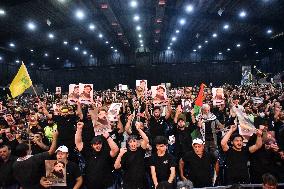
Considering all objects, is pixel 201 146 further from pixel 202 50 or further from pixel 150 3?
pixel 202 50

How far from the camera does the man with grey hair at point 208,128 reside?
28.5 feet

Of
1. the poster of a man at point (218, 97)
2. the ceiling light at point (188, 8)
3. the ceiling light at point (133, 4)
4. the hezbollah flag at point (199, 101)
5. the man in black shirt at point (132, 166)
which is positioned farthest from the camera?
the ceiling light at point (188, 8)

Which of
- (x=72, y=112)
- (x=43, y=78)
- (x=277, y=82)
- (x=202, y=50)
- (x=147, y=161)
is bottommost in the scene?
(x=147, y=161)

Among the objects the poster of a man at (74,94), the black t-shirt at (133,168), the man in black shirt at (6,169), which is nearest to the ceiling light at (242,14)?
the poster of a man at (74,94)

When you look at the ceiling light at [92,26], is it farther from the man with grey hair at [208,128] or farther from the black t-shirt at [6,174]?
the black t-shirt at [6,174]

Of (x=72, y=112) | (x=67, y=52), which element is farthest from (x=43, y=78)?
(x=72, y=112)

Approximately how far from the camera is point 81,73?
46500 millimetres

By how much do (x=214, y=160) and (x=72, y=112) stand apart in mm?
4409

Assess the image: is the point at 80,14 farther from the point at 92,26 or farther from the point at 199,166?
the point at 199,166

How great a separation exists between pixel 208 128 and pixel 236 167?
Result: 9.03ft

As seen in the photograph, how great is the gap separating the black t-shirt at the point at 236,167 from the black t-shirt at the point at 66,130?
4.18 m

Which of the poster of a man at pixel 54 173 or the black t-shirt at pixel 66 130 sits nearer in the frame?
the poster of a man at pixel 54 173

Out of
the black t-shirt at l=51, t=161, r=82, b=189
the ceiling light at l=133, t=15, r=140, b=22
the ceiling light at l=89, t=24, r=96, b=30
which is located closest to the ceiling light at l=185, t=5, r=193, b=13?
the ceiling light at l=133, t=15, r=140, b=22

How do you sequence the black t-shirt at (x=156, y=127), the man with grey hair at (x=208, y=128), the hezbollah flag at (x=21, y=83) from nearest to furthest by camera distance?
the black t-shirt at (x=156, y=127)
the man with grey hair at (x=208, y=128)
the hezbollah flag at (x=21, y=83)
